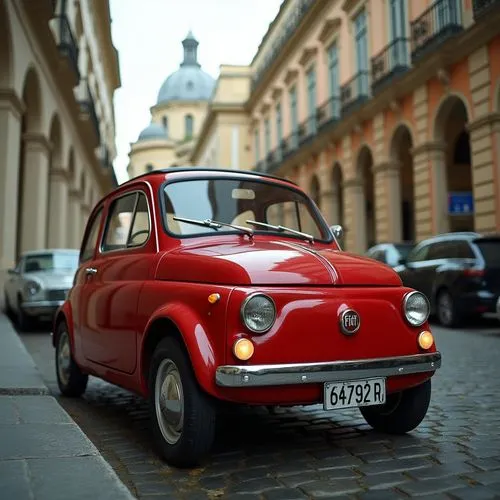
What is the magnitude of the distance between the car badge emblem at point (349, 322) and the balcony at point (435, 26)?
15.0 metres

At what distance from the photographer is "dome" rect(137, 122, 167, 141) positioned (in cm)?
7906

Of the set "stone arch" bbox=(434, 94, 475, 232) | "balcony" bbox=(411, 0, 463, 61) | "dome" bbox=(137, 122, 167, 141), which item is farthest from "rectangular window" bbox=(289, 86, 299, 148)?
"dome" bbox=(137, 122, 167, 141)

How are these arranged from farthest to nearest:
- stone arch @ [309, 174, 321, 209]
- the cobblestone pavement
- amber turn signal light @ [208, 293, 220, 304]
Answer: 1. stone arch @ [309, 174, 321, 209]
2. amber turn signal light @ [208, 293, 220, 304]
3. the cobblestone pavement

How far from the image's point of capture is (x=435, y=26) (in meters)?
17.9

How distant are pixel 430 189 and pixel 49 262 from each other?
11308 millimetres

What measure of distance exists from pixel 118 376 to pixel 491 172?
13.6 m

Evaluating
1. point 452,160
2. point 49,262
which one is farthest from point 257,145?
point 49,262

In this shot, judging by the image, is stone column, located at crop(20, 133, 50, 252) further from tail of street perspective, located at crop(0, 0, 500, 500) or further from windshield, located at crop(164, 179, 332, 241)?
windshield, located at crop(164, 179, 332, 241)

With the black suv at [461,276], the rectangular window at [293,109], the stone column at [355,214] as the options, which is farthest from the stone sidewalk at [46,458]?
the rectangular window at [293,109]

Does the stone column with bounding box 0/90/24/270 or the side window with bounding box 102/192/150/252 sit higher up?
the stone column with bounding box 0/90/24/270

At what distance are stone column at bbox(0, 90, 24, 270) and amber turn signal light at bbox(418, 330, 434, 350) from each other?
1256cm

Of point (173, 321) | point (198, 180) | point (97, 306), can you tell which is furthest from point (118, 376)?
point (198, 180)

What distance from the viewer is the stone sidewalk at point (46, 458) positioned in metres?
2.78

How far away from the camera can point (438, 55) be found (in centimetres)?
1712
